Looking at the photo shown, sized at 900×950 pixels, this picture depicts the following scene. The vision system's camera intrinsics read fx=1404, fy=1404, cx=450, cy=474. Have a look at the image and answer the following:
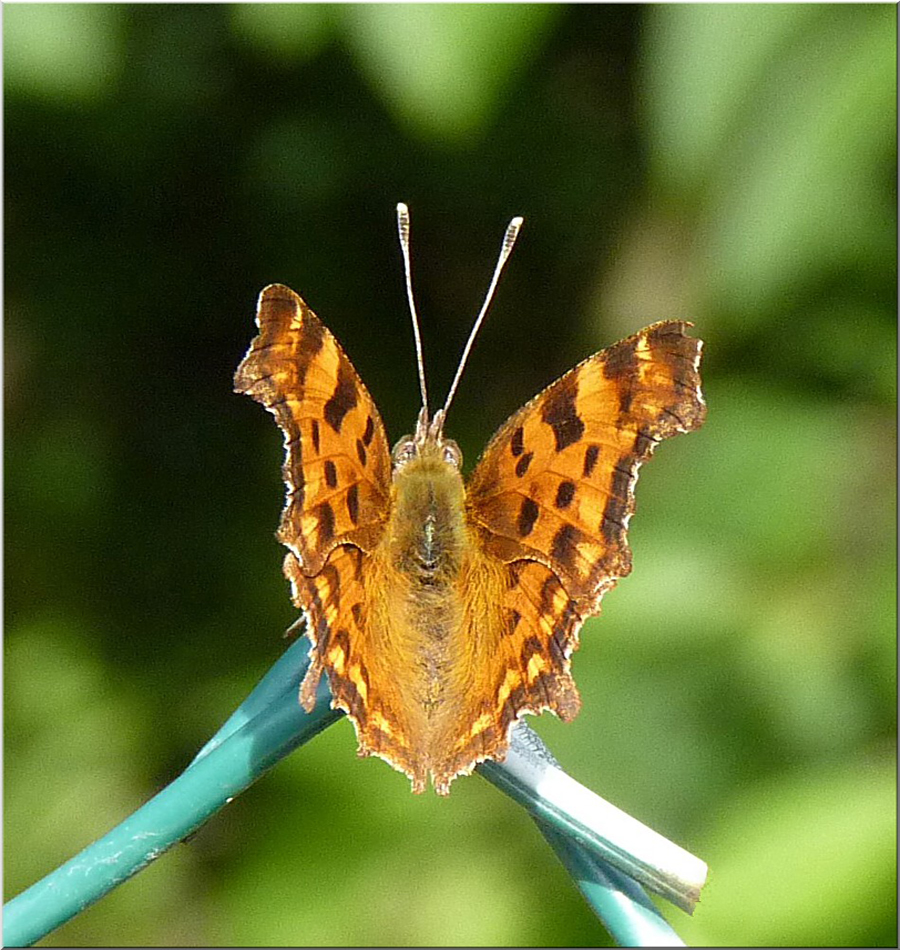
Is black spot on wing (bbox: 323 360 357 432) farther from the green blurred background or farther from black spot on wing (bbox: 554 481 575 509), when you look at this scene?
the green blurred background

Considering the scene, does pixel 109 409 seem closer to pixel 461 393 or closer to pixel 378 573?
pixel 461 393

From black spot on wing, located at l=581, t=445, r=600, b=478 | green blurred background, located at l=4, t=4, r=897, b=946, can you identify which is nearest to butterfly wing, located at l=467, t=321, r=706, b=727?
black spot on wing, located at l=581, t=445, r=600, b=478

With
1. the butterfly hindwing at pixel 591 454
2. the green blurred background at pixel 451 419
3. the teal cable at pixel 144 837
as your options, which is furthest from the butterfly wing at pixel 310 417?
the green blurred background at pixel 451 419

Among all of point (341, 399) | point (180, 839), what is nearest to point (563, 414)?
point (341, 399)

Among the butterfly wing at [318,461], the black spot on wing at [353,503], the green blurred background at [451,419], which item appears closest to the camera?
the butterfly wing at [318,461]

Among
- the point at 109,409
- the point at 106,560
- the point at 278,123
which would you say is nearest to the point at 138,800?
the point at 106,560

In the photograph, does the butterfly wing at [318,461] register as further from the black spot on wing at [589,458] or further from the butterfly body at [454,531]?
the black spot on wing at [589,458]
